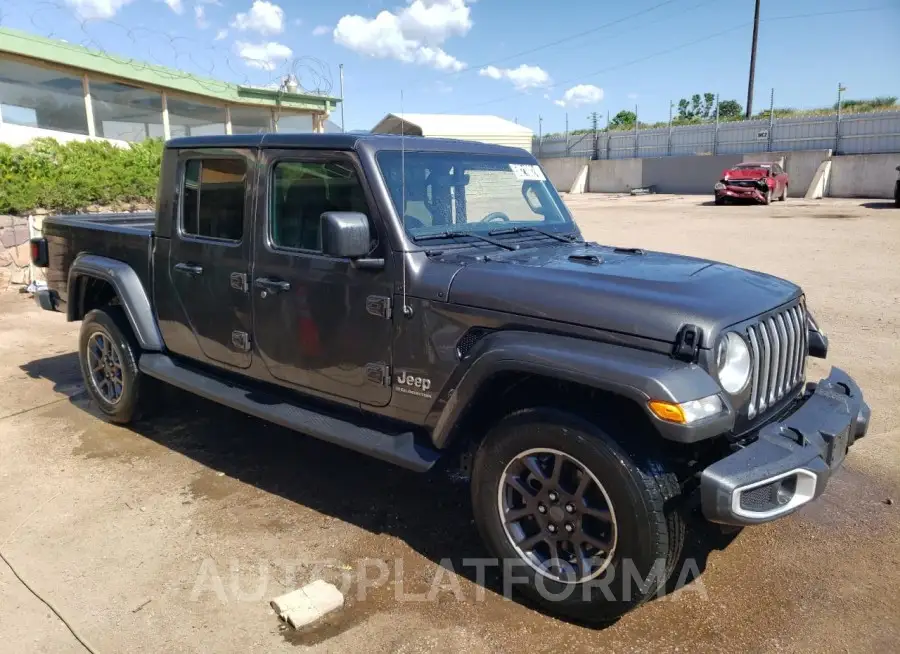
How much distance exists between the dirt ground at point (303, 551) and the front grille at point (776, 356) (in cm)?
88

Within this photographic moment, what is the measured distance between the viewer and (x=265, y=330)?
12.7 feet

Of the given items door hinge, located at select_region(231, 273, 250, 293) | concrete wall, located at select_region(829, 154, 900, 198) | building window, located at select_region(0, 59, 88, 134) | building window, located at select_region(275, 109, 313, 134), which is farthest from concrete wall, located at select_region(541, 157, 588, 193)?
door hinge, located at select_region(231, 273, 250, 293)

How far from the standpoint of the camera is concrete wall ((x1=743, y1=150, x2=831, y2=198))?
2964 cm

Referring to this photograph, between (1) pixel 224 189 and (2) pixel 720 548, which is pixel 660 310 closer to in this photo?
(2) pixel 720 548

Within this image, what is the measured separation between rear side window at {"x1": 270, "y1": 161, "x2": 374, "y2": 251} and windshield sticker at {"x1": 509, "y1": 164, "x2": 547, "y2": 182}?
1.08 m

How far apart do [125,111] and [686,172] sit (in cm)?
2681

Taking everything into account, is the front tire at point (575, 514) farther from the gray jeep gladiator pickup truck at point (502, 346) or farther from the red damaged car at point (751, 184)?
the red damaged car at point (751, 184)

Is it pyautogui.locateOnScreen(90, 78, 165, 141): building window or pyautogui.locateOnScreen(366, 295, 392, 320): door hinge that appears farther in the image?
pyautogui.locateOnScreen(90, 78, 165, 141): building window

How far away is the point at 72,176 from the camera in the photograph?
11.3m

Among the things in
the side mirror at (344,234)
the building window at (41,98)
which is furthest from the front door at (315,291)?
the building window at (41,98)

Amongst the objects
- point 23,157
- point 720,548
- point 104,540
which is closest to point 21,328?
point 23,157

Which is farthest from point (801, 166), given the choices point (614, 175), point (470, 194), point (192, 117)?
point (470, 194)

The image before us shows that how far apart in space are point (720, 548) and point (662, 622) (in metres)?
0.73

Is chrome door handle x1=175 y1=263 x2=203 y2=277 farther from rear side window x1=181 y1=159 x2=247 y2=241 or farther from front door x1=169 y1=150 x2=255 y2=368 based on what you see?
rear side window x1=181 y1=159 x2=247 y2=241
